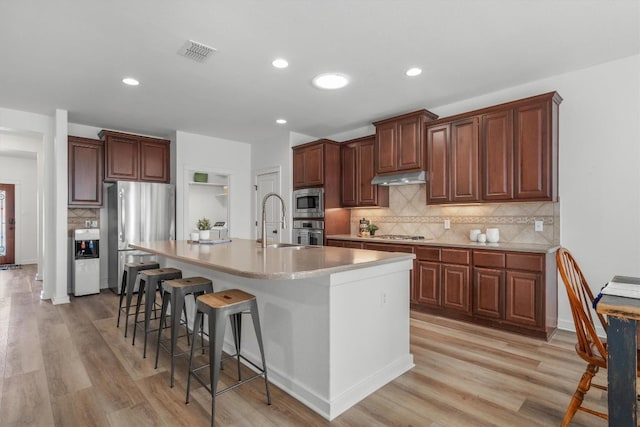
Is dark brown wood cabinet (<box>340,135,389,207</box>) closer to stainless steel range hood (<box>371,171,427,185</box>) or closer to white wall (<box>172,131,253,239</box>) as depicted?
stainless steel range hood (<box>371,171,427,185</box>)

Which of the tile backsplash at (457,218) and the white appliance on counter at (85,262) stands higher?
the tile backsplash at (457,218)

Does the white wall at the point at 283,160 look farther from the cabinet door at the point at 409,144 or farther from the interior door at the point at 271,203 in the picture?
the cabinet door at the point at 409,144

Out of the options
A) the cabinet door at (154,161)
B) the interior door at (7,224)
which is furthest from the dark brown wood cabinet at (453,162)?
the interior door at (7,224)

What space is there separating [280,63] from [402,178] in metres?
2.12

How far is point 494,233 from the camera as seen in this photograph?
3635mm

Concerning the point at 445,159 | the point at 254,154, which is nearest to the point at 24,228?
the point at 254,154

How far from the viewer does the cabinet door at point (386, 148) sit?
4.41 meters

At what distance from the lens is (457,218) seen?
417 cm

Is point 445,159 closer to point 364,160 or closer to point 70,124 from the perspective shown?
point 364,160

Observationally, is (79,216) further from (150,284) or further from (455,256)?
(455,256)

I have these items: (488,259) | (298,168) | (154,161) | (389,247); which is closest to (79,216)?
(154,161)

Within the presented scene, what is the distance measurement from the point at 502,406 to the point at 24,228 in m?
10.0

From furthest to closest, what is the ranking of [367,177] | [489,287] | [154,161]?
[154,161], [367,177], [489,287]

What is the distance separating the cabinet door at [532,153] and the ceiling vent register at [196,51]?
3.06 metres
